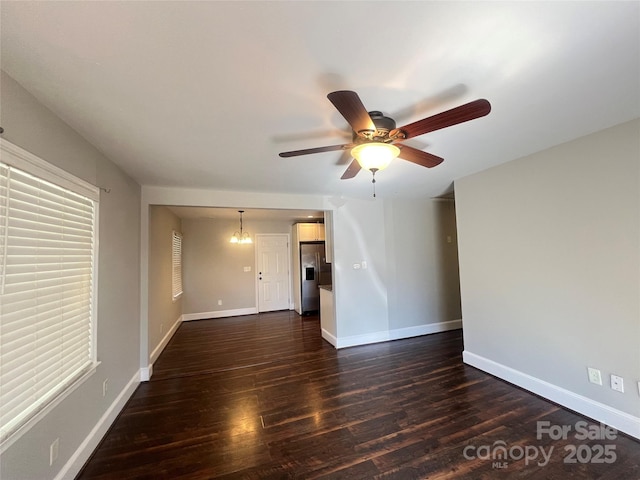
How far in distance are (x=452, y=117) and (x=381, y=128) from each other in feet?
1.32

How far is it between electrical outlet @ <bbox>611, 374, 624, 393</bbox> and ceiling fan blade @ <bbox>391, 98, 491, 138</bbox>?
2.34 metres

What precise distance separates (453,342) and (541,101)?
350cm

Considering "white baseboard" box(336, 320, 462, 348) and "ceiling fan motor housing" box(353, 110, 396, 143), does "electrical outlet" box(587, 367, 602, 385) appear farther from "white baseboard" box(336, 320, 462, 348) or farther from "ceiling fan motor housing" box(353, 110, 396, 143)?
"ceiling fan motor housing" box(353, 110, 396, 143)

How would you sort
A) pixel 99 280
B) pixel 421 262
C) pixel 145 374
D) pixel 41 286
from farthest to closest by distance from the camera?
1. pixel 421 262
2. pixel 145 374
3. pixel 99 280
4. pixel 41 286

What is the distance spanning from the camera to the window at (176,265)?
16.1 feet

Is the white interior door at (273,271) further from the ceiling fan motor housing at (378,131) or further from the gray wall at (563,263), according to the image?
the ceiling fan motor housing at (378,131)

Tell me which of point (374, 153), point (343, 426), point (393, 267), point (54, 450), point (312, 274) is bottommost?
point (343, 426)

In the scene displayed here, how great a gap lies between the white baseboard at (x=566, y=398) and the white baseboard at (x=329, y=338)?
1801mm

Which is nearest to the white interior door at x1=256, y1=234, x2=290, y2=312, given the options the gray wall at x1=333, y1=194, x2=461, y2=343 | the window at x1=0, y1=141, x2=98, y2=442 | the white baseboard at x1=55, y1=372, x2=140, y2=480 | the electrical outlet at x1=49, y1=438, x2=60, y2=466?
the gray wall at x1=333, y1=194, x2=461, y2=343

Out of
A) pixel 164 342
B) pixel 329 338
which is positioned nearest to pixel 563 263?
pixel 329 338

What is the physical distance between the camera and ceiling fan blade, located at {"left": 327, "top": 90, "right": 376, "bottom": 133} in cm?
116

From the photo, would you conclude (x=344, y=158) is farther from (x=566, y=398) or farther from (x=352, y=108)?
(x=566, y=398)

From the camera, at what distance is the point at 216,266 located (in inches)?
242

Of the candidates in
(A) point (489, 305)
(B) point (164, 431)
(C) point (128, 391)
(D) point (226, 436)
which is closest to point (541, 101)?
(A) point (489, 305)
